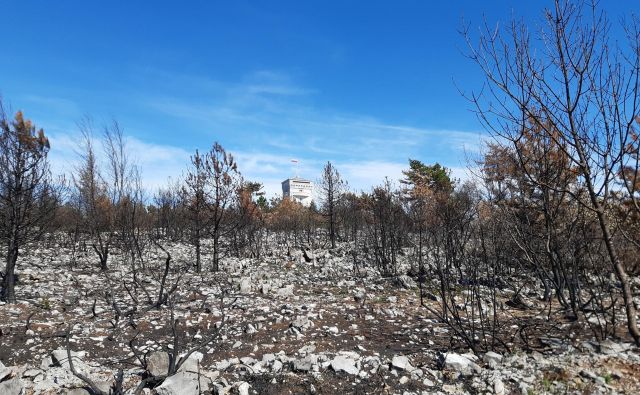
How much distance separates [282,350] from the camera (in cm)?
554

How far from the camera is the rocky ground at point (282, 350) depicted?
420cm

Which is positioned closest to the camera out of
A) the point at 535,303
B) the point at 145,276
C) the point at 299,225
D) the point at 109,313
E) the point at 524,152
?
the point at 524,152

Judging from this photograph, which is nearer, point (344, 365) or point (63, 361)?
point (344, 365)

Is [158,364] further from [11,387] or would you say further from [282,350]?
[282,350]

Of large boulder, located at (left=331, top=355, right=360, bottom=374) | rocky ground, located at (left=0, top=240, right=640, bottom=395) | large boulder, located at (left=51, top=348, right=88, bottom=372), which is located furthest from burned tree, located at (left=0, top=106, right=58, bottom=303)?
large boulder, located at (left=331, top=355, right=360, bottom=374)

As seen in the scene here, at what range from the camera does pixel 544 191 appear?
6.00 m

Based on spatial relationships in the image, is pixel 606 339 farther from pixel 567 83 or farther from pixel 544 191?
pixel 567 83

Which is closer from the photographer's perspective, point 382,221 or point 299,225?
point 382,221

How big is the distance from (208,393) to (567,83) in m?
5.15

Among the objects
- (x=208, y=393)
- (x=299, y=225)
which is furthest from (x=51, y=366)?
(x=299, y=225)

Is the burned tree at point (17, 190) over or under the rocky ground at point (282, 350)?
over

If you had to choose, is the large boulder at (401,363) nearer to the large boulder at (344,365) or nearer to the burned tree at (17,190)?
the large boulder at (344,365)

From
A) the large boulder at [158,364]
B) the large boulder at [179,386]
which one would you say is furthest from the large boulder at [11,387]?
the large boulder at [179,386]

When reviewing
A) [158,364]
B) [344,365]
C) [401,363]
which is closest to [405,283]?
[401,363]
